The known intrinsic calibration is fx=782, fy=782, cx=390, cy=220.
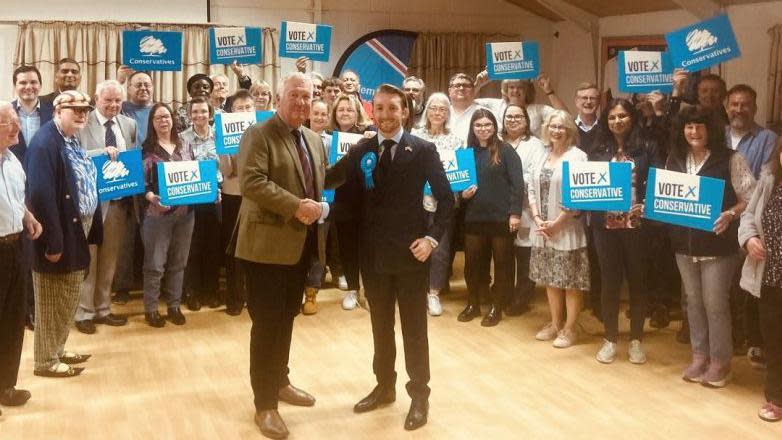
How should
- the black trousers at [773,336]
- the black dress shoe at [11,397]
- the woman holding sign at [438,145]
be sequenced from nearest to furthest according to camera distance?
the black trousers at [773,336] → the black dress shoe at [11,397] → the woman holding sign at [438,145]

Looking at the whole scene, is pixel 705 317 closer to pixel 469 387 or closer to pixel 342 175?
pixel 469 387

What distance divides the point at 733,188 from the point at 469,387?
1.73 metres

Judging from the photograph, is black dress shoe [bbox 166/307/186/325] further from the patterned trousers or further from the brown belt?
the brown belt

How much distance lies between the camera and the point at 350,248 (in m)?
3.64

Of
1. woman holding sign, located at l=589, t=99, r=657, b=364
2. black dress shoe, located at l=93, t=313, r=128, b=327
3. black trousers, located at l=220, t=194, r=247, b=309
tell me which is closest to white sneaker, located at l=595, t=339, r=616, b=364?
woman holding sign, located at l=589, t=99, r=657, b=364

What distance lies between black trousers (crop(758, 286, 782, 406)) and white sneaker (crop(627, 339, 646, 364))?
0.85 meters

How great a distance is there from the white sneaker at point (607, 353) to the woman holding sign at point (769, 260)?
0.95 metres

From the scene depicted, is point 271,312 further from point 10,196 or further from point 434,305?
point 434,305

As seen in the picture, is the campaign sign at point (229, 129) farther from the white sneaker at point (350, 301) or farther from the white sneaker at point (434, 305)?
the white sneaker at point (434, 305)

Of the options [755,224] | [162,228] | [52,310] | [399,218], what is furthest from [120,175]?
[755,224]

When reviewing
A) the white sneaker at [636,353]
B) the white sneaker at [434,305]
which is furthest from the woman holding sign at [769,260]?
the white sneaker at [434,305]

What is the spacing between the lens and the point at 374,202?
3500 mm

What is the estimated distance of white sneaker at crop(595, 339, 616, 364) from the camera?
181 inches

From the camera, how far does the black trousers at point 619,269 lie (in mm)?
4492
